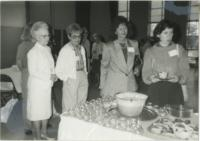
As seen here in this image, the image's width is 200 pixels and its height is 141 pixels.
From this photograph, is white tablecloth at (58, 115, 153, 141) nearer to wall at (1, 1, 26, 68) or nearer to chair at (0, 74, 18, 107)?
chair at (0, 74, 18, 107)

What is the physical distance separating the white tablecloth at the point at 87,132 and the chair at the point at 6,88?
4.15 ft

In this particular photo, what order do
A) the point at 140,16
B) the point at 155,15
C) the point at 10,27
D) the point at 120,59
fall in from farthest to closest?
the point at 155,15
the point at 140,16
the point at 10,27
the point at 120,59

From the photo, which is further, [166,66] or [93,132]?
Answer: [166,66]

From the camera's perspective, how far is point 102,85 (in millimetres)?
1883

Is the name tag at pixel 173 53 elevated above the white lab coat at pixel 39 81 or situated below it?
above

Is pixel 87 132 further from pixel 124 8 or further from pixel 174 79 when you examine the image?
pixel 124 8

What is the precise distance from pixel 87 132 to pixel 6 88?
1.42 metres

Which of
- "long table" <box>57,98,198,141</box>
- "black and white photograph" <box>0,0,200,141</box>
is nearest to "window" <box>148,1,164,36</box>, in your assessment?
"black and white photograph" <box>0,0,200,141</box>

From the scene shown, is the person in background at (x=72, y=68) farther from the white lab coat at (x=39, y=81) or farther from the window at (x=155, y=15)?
the window at (x=155, y=15)

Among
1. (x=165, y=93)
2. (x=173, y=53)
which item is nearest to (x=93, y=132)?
(x=165, y=93)

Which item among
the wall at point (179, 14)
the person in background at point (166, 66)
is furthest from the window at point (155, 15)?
the person in background at point (166, 66)

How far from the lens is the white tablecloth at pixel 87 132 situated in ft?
3.03

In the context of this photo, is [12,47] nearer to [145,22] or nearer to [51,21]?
[51,21]

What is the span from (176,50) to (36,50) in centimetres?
90
